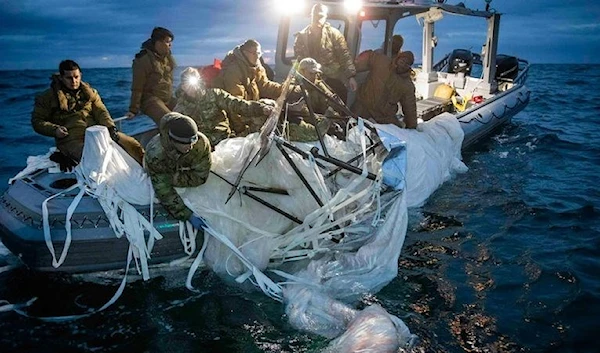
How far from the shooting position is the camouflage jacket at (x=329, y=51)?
7.53 meters

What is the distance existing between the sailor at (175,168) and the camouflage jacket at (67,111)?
3.96ft

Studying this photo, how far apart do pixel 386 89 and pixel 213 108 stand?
11.7ft

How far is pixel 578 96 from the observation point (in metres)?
24.2

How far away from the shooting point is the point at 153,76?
656cm

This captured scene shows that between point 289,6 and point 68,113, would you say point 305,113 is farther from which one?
point 289,6

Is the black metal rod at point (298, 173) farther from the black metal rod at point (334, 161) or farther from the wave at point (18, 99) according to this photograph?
the wave at point (18, 99)

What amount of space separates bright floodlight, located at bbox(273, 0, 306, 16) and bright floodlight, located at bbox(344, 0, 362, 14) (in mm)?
814

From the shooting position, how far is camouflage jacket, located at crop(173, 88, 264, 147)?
5.37 metres

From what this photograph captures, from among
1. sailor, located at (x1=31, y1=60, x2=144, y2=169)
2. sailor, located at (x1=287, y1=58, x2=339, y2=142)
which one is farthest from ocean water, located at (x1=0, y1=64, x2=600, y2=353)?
sailor, located at (x1=287, y1=58, x2=339, y2=142)

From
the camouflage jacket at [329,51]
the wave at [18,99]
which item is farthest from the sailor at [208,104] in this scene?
the wave at [18,99]

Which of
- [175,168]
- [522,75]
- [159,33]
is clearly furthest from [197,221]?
[522,75]

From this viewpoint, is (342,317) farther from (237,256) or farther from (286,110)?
(286,110)

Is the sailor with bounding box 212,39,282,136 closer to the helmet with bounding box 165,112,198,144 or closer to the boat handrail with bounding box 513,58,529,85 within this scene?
the helmet with bounding box 165,112,198,144

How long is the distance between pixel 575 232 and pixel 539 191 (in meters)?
1.81
